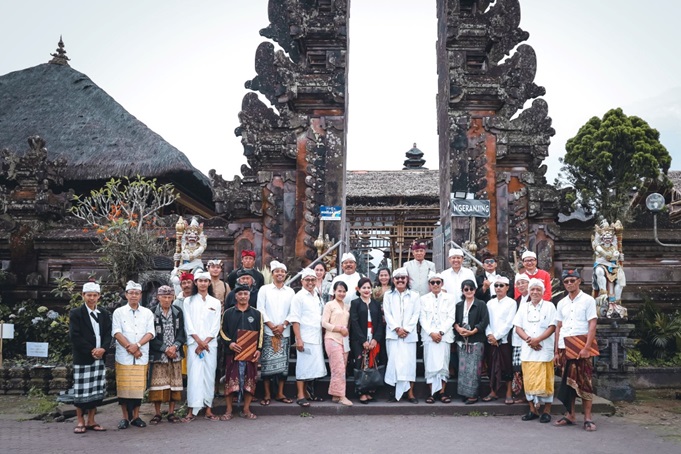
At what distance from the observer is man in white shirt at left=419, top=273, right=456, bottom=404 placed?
28.3ft

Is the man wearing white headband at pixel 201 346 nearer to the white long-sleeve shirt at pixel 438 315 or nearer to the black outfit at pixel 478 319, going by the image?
the white long-sleeve shirt at pixel 438 315

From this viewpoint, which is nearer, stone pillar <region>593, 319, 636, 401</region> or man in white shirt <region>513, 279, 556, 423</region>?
man in white shirt <region>513, 279, 556, 423</region>

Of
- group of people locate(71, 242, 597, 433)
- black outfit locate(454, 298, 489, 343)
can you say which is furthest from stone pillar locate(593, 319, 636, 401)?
black outfit locate(454, 298, 489, 343)

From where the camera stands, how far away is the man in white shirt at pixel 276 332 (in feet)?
27.8

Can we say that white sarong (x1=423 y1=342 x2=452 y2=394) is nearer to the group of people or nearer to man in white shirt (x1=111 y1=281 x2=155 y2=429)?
the group of people

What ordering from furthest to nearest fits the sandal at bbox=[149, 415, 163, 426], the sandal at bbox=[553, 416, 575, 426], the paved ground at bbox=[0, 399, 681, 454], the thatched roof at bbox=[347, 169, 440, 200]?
the thatched roof at bbox=[347, 169, 440, 200], the sandal at bbox=[149, 415, 163, 426], the sandal at bbox=[553, 416, 575, 426], the paved ground at bbox=[0, 399, 681, 454]

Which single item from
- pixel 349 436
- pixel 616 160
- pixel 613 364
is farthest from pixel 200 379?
pixel 616 160

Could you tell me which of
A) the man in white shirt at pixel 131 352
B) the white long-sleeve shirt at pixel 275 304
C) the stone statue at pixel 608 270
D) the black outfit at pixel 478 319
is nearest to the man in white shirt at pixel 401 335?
the black outfit at pixel 478 319

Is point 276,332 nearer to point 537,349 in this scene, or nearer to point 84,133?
point 537,349

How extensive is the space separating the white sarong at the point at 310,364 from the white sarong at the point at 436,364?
4.61 feet

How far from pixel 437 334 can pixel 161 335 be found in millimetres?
3545

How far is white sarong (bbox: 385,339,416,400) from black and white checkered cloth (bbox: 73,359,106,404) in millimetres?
3624

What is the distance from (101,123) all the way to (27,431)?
12419 mm

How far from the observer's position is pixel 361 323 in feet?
28.6
